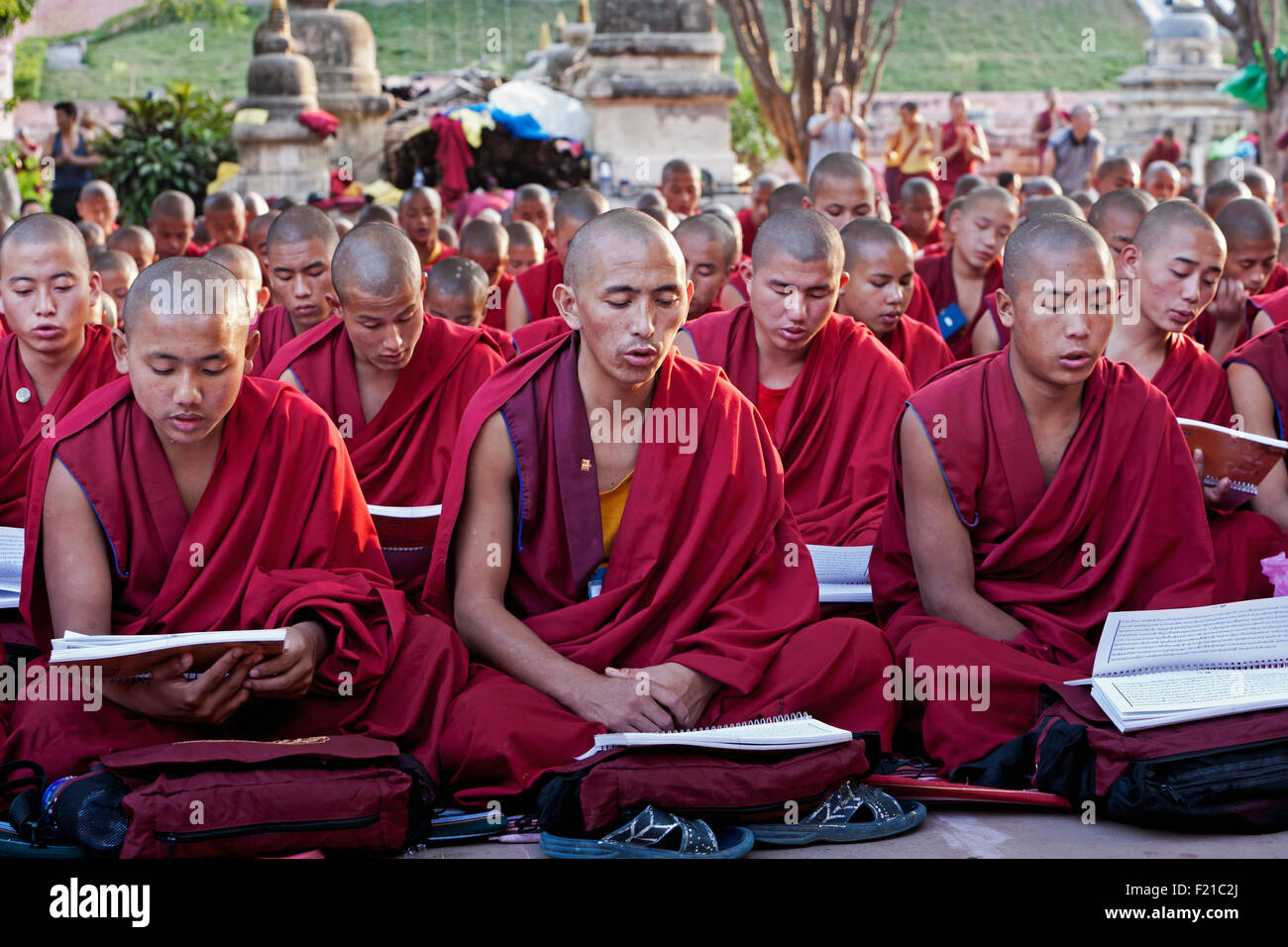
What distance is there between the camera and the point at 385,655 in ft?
12.9

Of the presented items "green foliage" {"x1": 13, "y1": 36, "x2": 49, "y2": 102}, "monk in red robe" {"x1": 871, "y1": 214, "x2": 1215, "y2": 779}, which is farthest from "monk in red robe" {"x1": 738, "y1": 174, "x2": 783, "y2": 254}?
"green foliage" {"x1": 13, "y1": 36, "x2": 49, "y2": 102}

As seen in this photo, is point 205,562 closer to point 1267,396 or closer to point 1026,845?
point 1026,845

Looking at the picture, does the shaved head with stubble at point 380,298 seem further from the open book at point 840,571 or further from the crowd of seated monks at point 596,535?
the open book at point 840,571

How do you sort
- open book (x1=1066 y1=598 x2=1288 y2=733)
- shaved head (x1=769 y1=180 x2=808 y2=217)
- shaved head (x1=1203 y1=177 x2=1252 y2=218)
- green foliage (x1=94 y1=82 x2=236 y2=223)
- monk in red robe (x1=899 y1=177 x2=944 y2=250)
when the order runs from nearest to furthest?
open book (x1=1066 y1=598 x2=1288 y2=733), shaved head (x1=769 y1=180 x2=808 y2=217), shaved head (x1=1203 y1=177 x2=1252 y2=218), monk in red robe (x1=899 y1=177 x2=944 y2=250), green foliage (x1=94 y1=82 x2=236 y2=223)

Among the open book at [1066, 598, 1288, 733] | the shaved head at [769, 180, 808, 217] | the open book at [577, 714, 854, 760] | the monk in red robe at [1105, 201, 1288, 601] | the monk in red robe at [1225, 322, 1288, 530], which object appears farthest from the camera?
the shaved head at [769, 180, 808, 217]

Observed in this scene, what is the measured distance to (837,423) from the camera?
5.44 meters

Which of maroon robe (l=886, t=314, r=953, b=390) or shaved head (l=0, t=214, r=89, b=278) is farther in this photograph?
maroon robe (l=886, t=314, r=953, b=390)

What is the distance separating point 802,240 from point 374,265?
1475 mm

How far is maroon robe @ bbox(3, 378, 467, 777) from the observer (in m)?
3.86

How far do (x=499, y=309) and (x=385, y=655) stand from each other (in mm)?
4430

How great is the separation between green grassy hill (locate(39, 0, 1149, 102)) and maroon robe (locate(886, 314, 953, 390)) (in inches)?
1230

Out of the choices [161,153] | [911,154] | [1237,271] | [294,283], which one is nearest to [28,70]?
[161,153]

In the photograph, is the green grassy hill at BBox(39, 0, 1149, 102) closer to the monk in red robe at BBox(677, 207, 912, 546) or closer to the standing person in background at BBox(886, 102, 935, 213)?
the standing person in background at BBox(886, 102, 935, 213)
